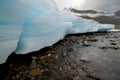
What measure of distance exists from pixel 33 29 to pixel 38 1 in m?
1.08

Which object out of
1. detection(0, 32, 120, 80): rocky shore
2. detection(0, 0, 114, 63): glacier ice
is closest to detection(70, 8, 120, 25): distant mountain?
detection(0, 0, 114, 63): glacier ice

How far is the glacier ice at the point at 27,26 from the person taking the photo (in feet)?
12.6

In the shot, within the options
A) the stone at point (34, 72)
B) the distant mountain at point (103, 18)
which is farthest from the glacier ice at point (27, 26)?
the distant mountain at point (103, 18)

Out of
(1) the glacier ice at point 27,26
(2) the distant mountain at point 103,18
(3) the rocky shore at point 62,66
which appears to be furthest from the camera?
(2) the distant mountain at point 103,18

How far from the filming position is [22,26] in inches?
174

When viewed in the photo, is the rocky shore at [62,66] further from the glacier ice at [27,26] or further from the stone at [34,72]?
the glacier ice at [27,26]

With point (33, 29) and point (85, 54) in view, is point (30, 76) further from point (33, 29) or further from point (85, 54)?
point (85, 54)

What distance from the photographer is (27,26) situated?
4.70m

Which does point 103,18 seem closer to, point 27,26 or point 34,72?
point 27,26

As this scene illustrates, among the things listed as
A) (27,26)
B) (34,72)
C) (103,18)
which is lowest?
(34,72)

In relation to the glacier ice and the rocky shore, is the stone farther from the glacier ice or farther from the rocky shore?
the glacier ice

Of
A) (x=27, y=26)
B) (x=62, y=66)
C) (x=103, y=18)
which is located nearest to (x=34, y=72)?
(x=62, y=66)

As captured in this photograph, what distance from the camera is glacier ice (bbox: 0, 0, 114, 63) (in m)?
3.86

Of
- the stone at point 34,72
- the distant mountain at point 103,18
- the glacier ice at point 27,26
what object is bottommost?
the stone at point 34,72
